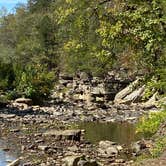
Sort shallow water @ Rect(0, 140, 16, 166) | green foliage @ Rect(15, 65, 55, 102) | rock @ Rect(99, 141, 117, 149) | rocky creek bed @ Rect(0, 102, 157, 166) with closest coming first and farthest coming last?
shallow water @ Rect(0, 140, 16, 166)
rocky creek bed @ Rect(0, 102, 157, 166)
rock @ Rect(99, 141, 117, 149)
green foliage @ Rect(15, 65, 55, 102)

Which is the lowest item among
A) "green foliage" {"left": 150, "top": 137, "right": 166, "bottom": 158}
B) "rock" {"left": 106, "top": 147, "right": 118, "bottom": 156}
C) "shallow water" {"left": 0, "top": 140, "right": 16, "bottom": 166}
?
"shallow water" {"left": 0, "top": 140, "right": 16, "bottom": 166}

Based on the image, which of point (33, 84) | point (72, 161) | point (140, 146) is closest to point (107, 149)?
point (140, 146)

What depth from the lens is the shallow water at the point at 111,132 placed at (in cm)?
1945

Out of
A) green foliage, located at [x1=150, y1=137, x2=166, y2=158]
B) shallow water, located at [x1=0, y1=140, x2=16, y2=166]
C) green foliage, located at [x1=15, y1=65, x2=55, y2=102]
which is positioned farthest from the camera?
green foliage, located at [x1=15, y1=65, x2=55, y2=102]

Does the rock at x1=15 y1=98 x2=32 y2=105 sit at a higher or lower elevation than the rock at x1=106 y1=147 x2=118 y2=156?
higher

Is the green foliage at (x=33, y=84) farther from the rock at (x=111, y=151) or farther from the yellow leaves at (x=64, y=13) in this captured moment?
the yellow leaves at (x=64, y=13)

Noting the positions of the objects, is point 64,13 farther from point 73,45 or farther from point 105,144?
point 105,144

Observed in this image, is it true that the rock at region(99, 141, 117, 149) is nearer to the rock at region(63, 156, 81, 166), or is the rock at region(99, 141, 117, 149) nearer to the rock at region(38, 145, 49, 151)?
the rock at region(38, 145, 49, 151)

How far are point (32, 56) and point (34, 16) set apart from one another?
8269mm

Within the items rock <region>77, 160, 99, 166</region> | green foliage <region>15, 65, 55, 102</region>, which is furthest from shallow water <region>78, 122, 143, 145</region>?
green foliage <region>15, 65, 55, 102</region>

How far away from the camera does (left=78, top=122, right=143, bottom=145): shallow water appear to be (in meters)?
19.5

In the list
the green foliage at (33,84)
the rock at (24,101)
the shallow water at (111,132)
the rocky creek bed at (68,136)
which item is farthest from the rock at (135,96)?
the shallow water at (111,132)

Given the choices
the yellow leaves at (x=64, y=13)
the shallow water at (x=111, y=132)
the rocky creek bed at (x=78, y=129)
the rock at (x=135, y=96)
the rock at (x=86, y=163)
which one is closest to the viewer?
the rock at (x=86, y=163)

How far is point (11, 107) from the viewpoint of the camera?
2844 centimetres
